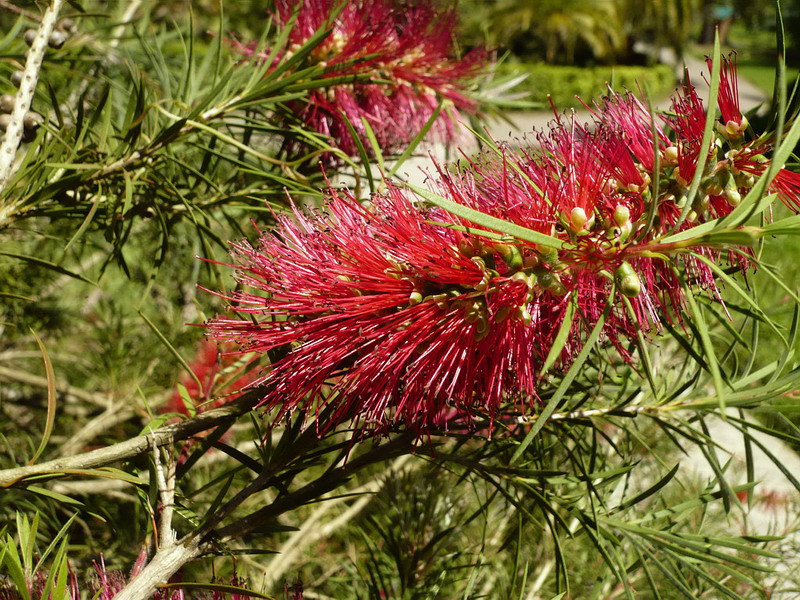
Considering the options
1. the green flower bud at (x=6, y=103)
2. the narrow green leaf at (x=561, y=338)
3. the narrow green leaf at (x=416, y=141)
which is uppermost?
the green flower bud at (x=6, y=103)

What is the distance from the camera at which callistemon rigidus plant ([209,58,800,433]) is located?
1.12ft

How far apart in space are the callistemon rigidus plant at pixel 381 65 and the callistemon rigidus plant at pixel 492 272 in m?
0.24

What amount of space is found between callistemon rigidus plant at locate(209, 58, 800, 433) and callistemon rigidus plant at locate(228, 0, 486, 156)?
0.78 feet

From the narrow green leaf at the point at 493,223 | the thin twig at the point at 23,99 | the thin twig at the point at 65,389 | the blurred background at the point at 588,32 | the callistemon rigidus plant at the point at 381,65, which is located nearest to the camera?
the narrow green leaf at the point at 493,223

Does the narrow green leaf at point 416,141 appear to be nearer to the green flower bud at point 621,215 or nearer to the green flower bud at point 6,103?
the green flower bud at point 621,215

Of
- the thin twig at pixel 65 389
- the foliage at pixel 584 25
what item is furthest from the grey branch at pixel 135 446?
the foliage at pixel 584 25

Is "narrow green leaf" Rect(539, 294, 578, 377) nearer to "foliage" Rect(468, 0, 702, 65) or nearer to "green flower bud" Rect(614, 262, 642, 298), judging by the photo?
"green flower bud" Rect(614, 262, 642, 298)

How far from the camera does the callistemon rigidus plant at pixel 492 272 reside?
34cm

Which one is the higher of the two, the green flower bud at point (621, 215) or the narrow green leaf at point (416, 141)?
the narrow green leaf at point (416, 141)

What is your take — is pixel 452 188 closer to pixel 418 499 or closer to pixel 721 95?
pixel 721 95

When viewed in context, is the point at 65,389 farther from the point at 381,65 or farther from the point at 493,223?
the point at 493,223

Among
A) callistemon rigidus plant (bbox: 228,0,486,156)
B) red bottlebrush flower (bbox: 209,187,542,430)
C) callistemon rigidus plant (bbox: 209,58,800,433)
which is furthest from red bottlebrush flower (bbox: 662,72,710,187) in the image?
callistemon rigidus plant (bbox: 228,0,486,156)

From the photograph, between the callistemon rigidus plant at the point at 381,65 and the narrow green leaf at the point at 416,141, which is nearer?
the narrow green leaf at the point at 416,141

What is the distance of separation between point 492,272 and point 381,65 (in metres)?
0.34
